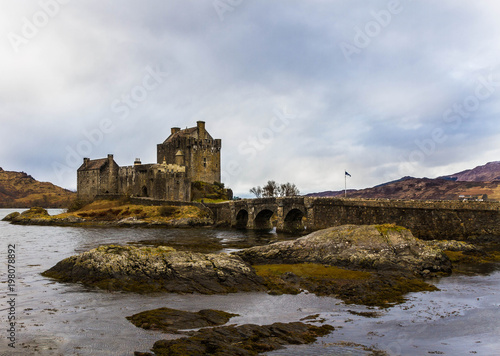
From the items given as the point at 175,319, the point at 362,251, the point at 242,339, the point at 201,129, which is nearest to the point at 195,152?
the point at 201,129

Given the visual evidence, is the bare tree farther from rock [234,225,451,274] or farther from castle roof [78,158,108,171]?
rock [234,225,451,274]

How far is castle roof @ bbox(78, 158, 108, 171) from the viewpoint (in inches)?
3377

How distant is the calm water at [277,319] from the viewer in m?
10.8

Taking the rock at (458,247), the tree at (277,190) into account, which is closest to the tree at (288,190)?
the tree at (277,190)

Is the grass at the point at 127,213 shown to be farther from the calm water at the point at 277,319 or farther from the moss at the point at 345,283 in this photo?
the calm water at the point at 277,319

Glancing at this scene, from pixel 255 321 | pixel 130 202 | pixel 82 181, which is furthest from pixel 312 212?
pixel 82 181

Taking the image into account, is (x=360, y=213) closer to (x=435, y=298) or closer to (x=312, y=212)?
(x=312, y=212)

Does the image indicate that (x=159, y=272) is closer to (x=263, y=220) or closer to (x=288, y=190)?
(x=263, y=220)

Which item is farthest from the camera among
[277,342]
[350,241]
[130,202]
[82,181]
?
[82,181]

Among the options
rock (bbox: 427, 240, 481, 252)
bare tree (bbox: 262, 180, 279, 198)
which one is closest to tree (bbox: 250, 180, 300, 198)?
bare tree (bbox: 262, 180, 279, 198)

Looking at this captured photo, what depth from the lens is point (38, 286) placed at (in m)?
18.1

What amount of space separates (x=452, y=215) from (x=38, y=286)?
30.0 metres

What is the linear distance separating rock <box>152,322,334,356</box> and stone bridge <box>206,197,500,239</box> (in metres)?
25.6

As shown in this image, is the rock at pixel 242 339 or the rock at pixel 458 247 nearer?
the rock at pixel 242 339
